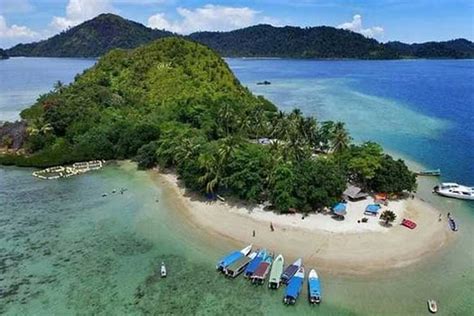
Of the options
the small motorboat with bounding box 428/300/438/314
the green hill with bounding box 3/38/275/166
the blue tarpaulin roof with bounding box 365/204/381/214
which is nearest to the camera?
the small motorboat with bounding box 428/300/438/314

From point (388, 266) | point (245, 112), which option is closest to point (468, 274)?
point (388, 266)

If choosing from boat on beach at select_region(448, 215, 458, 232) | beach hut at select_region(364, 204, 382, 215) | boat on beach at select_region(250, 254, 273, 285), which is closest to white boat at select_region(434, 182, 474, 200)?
boat on beach at select_region(448, 215, 458, 232)

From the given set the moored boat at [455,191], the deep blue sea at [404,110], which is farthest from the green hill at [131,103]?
the moored boat at [455,191]

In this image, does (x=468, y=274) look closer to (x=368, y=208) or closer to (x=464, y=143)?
(x=368, y=208)

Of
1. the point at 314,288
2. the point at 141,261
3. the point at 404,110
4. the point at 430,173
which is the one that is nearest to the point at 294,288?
the point at 314,288

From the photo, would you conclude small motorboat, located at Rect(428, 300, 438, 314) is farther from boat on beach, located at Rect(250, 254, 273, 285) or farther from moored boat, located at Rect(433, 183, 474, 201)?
moored boat, located at Rect(433, 183, 474, 201)
